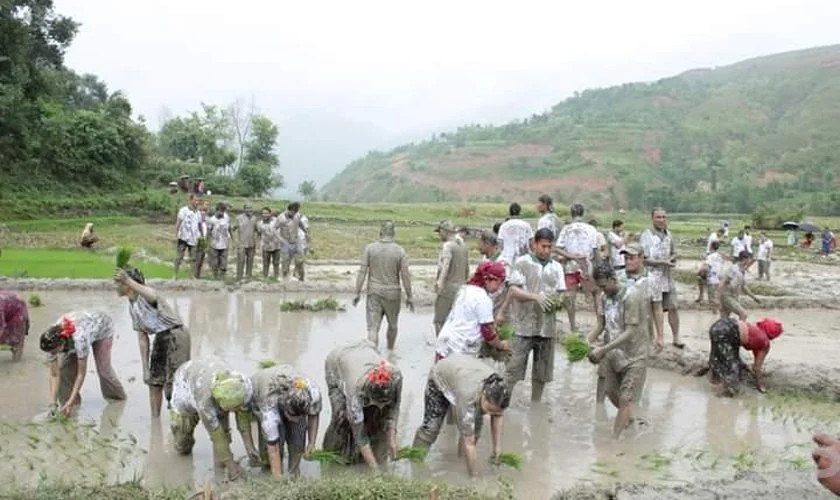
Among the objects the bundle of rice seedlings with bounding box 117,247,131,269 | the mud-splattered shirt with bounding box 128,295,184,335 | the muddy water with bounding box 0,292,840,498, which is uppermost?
the bundle of rice seedlings with bounding box 117,247,131,269

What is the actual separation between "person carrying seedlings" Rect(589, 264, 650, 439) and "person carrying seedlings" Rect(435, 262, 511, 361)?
3.74 ft

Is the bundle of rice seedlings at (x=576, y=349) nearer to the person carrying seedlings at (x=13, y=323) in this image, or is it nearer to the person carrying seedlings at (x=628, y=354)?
the person carrying seedlings at (x=628, y=354)

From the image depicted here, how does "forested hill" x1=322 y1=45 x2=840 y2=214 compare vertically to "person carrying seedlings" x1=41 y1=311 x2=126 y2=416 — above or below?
above

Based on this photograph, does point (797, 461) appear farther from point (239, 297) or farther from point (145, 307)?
point (239, 297)

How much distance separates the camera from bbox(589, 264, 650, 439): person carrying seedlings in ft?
24.2

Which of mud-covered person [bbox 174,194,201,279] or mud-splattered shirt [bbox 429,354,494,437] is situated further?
mud-covered person [bbox 174,194,201,279]

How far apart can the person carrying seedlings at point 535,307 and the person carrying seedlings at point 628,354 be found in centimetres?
64

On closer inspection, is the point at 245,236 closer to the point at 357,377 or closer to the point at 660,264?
the point at 660,264

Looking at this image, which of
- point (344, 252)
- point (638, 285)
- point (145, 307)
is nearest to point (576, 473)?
point (638, 285)

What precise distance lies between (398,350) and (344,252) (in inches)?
601

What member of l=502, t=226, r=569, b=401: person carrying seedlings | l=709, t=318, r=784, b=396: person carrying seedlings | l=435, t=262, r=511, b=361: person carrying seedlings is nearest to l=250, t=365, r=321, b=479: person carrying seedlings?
l=435, t=262, r=511, b=361: person carrying seedlings

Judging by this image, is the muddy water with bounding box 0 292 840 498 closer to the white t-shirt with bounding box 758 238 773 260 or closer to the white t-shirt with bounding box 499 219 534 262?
the white t-shirt with bounding box 499 219 534 262

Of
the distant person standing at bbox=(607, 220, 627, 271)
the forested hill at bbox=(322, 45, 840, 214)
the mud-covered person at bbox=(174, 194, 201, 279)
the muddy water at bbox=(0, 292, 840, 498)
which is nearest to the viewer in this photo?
the muddy water at bbox=(0, 292, 840, 498)

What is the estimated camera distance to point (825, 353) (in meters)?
11.6
